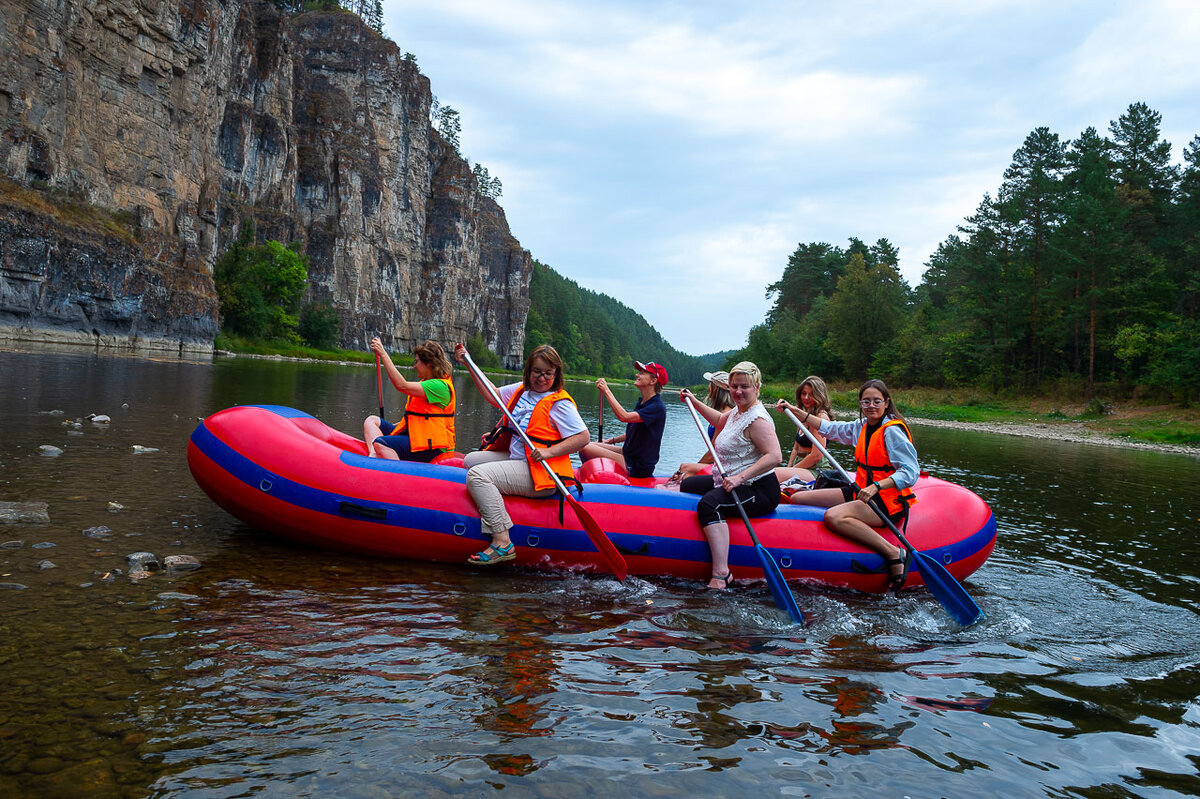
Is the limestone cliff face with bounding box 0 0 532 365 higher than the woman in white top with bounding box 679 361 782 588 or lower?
higher

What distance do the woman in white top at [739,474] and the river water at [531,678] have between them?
0.50 metres

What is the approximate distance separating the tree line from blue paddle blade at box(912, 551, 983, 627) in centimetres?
2908

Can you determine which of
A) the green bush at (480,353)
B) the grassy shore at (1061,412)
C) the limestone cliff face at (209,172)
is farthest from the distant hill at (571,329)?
the grassy shore at (1061,412)

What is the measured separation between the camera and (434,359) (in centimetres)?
732

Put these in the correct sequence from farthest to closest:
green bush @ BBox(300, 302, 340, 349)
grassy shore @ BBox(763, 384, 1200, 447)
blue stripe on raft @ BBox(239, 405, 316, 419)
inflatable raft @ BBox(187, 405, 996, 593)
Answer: green bush @ BBox(300, 302, 340, 349) < grassy shore @ BBox(763, 384, 1200, 447) < blue stripe on raft @ BBox(239, 405, 316, 419) < inflatable raft @ BBox(187, 405, 996, 593)

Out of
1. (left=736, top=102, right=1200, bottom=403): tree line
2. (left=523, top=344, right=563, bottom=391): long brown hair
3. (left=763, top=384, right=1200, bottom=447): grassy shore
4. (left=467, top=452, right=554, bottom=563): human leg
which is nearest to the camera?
(left=467, top=452, right=554, bottom=563): human leg

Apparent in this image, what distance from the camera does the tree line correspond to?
104ft

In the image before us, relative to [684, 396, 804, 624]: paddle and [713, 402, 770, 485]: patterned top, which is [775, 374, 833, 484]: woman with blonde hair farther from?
[684, 396, 804, 624]: paddle

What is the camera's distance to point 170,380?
21.9m

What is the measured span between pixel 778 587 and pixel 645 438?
2701 mm

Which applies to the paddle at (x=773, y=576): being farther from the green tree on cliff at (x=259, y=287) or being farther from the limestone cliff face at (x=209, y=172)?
the green tree on cliff at (x=259, y=287)

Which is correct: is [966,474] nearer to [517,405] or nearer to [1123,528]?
[1123,528]

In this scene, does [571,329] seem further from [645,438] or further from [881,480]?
[881,480]

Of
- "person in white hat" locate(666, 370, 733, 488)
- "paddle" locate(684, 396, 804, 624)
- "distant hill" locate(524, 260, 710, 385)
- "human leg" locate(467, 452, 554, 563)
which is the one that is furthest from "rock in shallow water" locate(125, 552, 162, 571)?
"distant hill" locate(524, 260, 710, 385)
